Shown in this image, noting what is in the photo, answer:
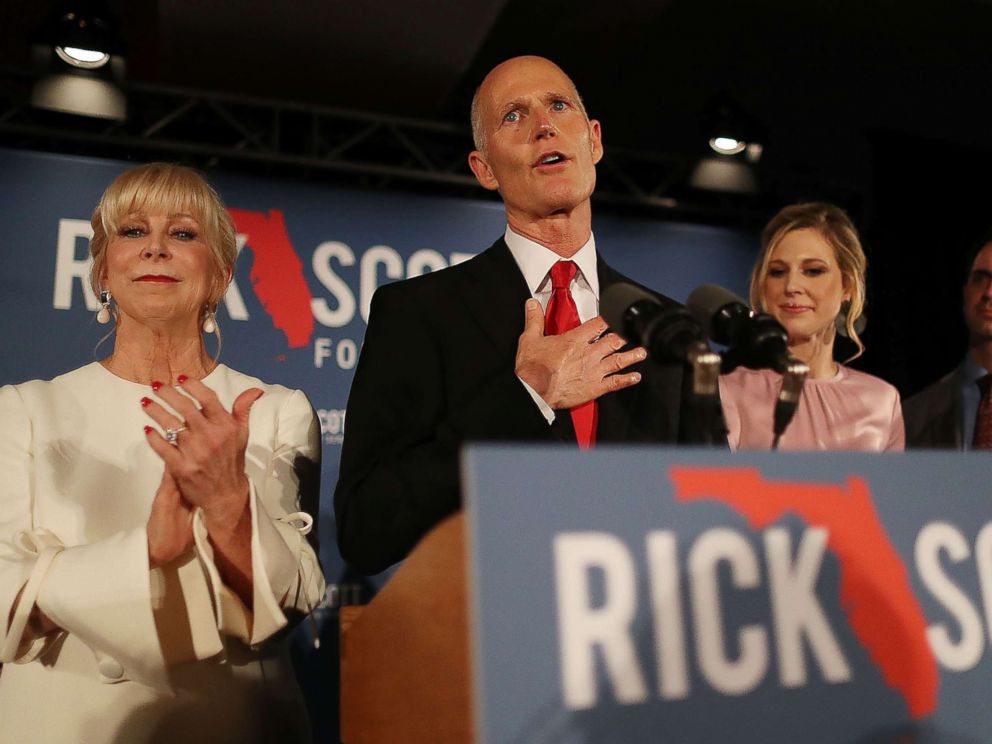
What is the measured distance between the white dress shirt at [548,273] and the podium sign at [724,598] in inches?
33.5

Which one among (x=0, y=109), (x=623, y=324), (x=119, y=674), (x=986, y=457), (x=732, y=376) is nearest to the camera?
(x=986, y=457)

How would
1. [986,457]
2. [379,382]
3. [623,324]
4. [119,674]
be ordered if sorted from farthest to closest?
[379,382] < [119,674] < [623,324] < [986,457]

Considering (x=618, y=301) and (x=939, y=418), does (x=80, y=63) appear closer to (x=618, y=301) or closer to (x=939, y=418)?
(x=618, y=301)

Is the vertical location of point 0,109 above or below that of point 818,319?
above

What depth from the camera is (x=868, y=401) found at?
218 centimetres

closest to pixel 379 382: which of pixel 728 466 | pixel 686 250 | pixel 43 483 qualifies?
pixel 43 483

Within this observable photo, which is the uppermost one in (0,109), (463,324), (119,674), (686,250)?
(0,109)

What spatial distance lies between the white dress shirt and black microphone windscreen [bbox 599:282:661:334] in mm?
384

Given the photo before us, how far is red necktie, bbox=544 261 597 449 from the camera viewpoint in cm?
163

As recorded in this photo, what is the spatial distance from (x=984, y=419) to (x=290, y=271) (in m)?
2.78

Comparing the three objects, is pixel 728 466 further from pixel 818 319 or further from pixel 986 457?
pixel 818 319

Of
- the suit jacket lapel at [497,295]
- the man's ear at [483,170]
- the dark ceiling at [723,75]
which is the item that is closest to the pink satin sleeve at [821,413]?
the suit jacket lapel at [497,295]

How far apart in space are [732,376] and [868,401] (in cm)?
33

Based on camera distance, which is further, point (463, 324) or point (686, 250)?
point (686, 250)
